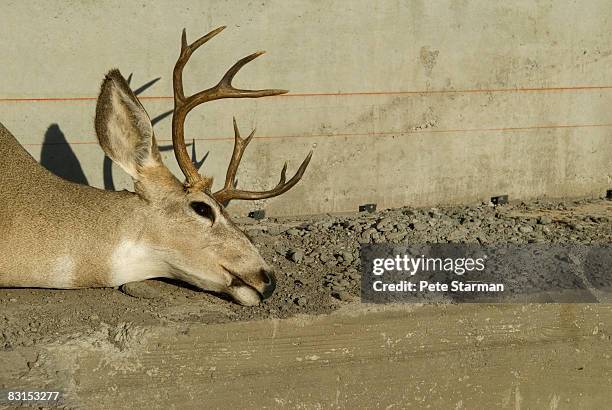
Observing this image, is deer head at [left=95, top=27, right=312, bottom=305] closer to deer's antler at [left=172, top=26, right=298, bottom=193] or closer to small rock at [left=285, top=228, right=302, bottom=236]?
deer's antler at [left=172, top=26, right=298, bottom=193]

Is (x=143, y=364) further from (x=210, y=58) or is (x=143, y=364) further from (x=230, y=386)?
(x=210, y=58)

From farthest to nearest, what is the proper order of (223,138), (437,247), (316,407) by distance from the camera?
(223,138), (437,247), (316,407)

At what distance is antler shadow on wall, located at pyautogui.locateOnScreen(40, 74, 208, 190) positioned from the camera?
6.67m

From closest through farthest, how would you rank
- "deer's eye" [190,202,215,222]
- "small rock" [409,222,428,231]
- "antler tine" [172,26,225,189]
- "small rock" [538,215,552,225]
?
"deer's eye" [190,202,215,222]
"antler tine" [172,26,225,189]
"small rock" [409,222,428,231]
"small rock" [538,215,552,225]

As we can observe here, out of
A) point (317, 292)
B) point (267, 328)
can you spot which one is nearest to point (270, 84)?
point (317, 292)

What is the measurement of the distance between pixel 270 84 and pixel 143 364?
3054 mm

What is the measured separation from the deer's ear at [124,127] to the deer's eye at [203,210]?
36cm

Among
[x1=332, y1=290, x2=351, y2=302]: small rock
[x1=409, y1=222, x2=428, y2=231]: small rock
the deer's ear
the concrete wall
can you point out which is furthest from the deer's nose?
the concrete wall

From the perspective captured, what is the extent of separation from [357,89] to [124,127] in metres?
2.52

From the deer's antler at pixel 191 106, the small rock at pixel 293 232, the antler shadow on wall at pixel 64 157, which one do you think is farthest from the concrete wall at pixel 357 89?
the deer's antler at pixel 191 106

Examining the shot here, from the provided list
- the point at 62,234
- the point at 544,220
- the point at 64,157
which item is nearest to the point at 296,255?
the point at 62,234

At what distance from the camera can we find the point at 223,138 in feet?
23.1

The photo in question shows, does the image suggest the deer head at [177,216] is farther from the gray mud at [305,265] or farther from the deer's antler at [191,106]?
the gray mud at [305,265]

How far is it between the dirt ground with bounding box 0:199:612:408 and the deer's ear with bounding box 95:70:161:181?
2.39ft
